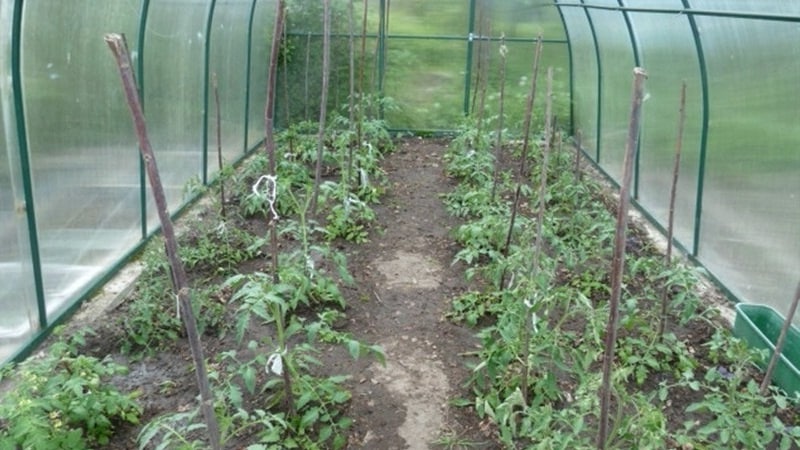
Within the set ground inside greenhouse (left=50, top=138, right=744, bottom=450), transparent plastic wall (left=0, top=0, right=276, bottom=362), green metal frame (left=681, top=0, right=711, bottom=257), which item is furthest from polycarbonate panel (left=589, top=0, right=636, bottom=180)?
transparent plastic wall (left=0, top=0, right=276, bottom=362)

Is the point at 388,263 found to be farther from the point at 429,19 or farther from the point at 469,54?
the point at 429,19

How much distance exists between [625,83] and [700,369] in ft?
11.7

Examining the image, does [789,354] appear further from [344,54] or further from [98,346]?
[344,54]

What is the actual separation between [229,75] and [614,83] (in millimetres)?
3731

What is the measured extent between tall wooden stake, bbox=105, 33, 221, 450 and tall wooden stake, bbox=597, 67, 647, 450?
41.7 inches

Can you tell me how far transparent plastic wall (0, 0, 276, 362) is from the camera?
3332 mm

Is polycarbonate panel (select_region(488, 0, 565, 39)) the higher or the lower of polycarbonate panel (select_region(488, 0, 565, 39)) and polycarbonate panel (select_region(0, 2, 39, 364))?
the higher

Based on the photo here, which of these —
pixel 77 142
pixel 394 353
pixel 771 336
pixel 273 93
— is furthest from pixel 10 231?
pixel 771 336

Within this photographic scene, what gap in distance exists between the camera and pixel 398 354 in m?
3.56

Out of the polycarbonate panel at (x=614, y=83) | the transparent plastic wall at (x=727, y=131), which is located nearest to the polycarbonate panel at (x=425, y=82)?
the polycarbonate panel at (x=614, y=83)

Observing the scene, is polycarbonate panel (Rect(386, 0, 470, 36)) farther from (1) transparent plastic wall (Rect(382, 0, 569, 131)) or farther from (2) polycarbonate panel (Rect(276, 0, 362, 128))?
(2) polycarbonate panel (Rect(276, 0, 362, 128))

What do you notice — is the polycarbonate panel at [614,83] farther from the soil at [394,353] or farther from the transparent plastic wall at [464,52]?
the soil at [394,353]

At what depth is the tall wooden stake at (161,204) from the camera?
4.87 ft

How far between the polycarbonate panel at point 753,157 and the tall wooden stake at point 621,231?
217 cm
